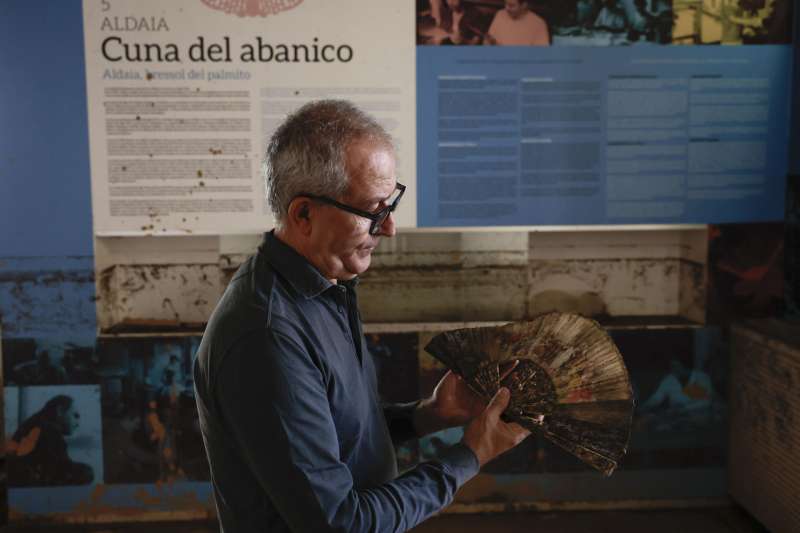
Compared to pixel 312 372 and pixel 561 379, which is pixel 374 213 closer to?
pixel 312 372

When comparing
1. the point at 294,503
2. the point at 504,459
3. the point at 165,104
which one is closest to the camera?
the point at 294,503

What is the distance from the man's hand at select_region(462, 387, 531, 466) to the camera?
1884 millimetres

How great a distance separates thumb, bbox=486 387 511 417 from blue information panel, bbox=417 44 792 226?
7.23 feet

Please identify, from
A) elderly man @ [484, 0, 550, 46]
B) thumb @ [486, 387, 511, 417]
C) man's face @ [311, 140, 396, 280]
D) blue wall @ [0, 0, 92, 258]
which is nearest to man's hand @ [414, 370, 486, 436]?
thumb @ [486, 387, 511, 417]

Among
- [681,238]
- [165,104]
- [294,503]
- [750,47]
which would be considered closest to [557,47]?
[750,47]

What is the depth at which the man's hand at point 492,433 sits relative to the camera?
188 centimetres

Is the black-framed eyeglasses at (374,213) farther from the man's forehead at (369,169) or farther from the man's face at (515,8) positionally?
the man's face at (515,8)

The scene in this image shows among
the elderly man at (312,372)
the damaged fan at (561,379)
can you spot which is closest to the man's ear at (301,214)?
the elderly man at (312,372)

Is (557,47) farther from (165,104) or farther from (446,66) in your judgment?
(165,104)

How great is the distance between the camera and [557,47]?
4.01 meters

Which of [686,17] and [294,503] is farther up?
[686,17]

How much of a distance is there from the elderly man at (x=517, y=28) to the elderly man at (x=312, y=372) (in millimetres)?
2417

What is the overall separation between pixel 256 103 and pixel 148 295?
125cm

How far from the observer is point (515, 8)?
13.0 ft
